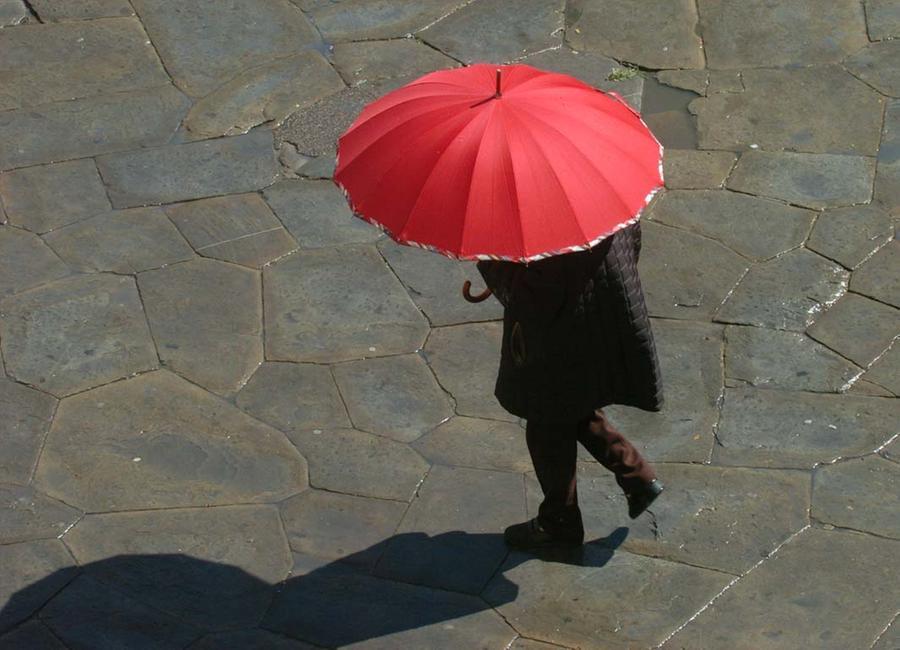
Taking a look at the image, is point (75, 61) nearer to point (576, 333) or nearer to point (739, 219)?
point (739, 219)

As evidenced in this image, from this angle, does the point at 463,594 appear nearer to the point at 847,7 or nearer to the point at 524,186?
the point at 524,186

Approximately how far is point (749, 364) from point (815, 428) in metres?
0.43

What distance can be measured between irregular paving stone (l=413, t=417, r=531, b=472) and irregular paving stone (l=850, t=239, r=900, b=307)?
1.70m

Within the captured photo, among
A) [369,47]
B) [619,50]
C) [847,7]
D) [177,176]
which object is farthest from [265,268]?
[847,7]

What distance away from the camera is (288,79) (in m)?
7.41

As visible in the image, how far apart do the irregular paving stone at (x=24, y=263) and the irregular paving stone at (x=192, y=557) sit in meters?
1.54

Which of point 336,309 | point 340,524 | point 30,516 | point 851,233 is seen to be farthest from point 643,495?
point 851,233

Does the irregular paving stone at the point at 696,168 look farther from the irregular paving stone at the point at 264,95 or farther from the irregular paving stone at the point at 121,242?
the irregular paving stone at the point at 121,242

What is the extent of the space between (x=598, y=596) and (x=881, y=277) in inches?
88.2

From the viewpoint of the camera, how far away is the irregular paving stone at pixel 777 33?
748 cm

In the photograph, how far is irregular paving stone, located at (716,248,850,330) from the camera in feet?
19.2

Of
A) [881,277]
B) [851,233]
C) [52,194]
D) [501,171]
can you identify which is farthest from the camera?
[52,194]

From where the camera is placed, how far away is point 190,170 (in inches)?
266

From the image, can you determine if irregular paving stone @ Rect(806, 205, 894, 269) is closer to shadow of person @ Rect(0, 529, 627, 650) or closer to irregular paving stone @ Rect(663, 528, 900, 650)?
irregular paving stone @ Rect(663, 528, 900, 650)
